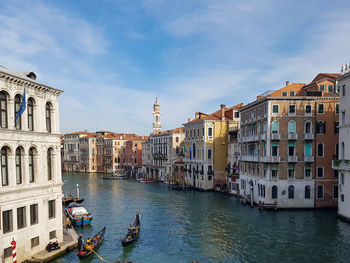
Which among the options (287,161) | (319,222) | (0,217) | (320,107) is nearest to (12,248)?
(0,217)

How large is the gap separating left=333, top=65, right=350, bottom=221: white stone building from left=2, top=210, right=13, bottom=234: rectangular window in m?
24.7

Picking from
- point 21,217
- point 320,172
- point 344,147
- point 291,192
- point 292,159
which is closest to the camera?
point 21,217

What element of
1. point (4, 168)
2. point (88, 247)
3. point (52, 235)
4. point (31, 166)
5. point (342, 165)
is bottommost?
point (88, 247)

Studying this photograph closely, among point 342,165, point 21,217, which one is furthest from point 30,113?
point 342,165

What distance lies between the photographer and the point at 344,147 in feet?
90.4

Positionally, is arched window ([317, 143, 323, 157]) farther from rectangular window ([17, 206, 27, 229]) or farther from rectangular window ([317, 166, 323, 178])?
rectangular window ([17, 206, 27, 229])

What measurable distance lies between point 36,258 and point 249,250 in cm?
1294

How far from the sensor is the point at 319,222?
27891 mm

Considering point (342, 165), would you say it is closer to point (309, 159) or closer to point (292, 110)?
point (309, 159)

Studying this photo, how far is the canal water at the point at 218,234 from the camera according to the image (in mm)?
20281

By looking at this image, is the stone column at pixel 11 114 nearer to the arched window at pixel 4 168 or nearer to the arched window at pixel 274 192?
the arched window at pixel 4 168

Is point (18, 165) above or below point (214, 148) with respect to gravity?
above

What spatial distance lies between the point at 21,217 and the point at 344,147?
25.0 metres

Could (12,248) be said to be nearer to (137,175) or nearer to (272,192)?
(272,192)
